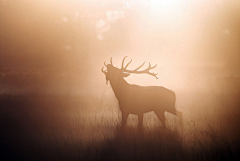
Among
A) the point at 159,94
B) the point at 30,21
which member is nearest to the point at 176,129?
the point at 159,94

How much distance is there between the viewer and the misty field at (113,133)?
2.87 metres

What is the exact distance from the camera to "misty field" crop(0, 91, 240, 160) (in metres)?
2.87

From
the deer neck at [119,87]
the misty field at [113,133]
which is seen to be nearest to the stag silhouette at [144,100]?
the deer neck at [119,87]

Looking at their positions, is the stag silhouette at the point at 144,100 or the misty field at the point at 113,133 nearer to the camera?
the misty field at the point at 113,133

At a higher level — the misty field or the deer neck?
the deer neck

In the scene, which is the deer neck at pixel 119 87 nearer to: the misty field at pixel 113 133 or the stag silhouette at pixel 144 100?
the stag silhouette at pixel 144 100

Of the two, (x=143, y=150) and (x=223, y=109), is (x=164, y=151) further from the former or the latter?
(x=223, y=109)

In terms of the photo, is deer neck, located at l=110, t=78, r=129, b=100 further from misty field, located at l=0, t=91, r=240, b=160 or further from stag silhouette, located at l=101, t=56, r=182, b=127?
misty field, located at l=0, t=91, r=240, b=160

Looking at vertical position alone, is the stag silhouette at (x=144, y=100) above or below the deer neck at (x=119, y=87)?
below

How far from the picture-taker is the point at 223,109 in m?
4.95

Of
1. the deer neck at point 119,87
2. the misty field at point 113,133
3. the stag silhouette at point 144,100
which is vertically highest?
the deer neck at point 119,87

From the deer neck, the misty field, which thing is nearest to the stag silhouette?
the deer neck

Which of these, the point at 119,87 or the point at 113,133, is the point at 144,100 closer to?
the point at 119,87

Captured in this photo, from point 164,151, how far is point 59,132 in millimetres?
1873
